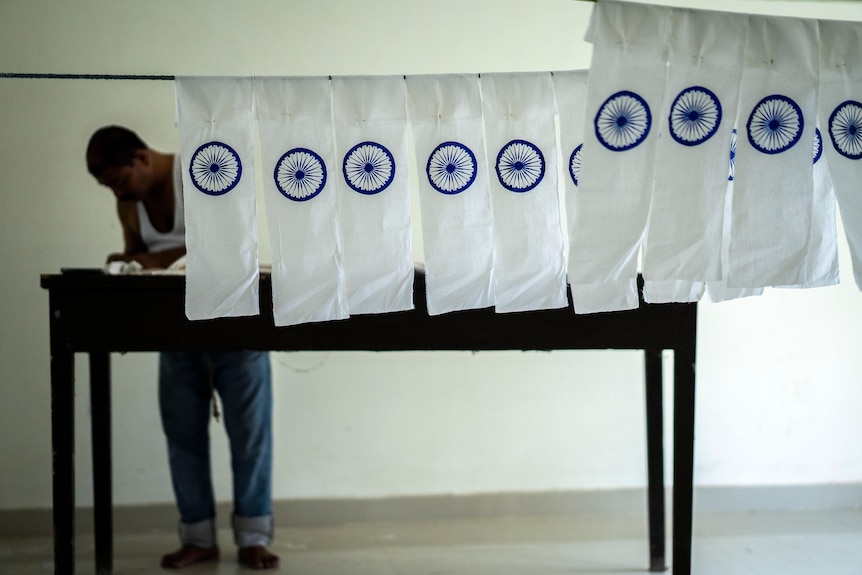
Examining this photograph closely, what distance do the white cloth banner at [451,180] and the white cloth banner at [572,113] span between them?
0.19 m

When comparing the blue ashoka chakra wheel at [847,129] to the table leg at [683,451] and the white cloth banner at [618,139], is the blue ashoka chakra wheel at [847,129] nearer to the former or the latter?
the white cloth banner at [618,139]

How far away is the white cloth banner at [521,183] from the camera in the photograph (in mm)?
2025

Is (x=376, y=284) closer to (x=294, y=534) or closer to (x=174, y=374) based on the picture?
(x=174, y=374)

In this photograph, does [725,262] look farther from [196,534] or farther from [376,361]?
[196,534]

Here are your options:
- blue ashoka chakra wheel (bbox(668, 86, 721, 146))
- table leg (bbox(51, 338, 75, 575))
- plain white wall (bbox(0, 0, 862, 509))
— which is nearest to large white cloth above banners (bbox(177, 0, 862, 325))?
blue ashoka chakra wheel (bbox(668, 86, 721, 146))

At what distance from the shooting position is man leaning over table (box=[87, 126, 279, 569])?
2635mm

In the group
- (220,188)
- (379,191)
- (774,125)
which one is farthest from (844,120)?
(220,188)

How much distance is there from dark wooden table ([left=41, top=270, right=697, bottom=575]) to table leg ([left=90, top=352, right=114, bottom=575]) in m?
0.51

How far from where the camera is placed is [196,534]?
269 cm

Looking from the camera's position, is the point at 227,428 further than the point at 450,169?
Yes

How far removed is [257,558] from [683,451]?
133 cm

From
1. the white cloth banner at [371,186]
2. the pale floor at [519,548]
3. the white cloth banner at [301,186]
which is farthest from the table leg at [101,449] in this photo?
the white cloth banner at [371,186]

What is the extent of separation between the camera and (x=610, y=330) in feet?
6.84

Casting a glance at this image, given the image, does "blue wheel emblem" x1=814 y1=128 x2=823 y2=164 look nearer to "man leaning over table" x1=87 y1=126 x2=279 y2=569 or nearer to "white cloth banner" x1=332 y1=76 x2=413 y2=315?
"white cloth banner" x1=332 y1=76 x2=413 y2=315
